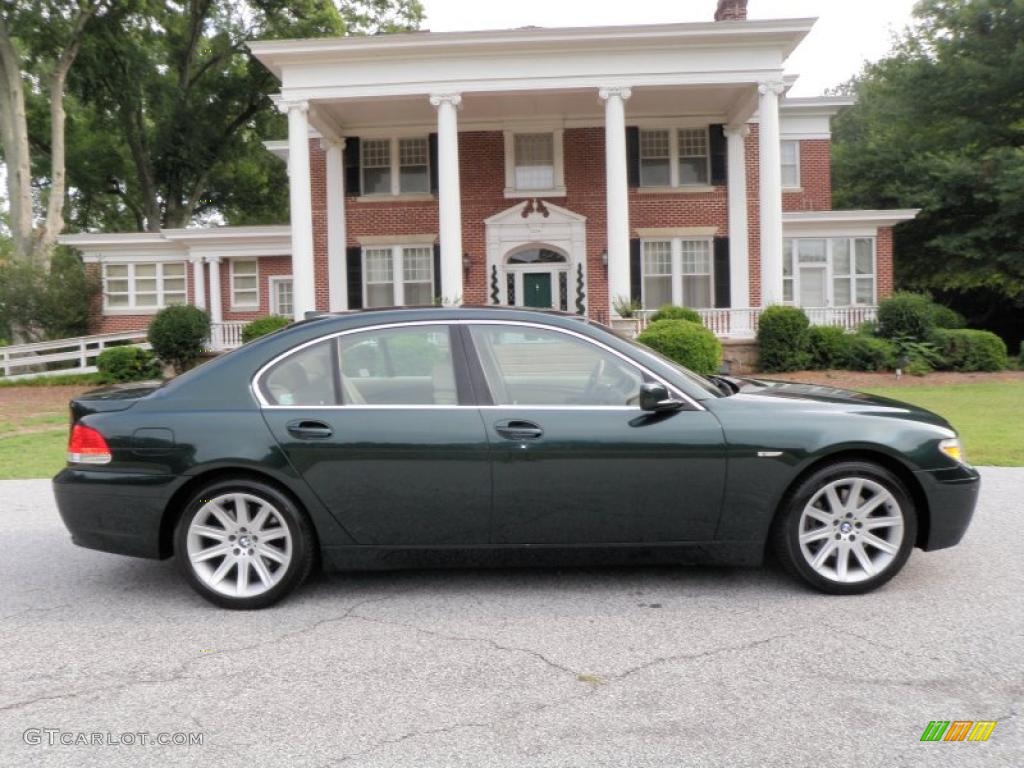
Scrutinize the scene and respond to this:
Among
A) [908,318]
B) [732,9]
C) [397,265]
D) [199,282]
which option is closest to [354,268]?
[397,265]

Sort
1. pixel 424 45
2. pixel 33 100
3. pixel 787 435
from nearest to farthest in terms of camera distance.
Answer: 1. pixel 787 435
2. pixel 424 45
3. pixel 33 100

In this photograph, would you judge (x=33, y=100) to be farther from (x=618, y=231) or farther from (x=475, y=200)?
(x=618, y=231)

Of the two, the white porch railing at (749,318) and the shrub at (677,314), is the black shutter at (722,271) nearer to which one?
the white porch railing at (749,318)

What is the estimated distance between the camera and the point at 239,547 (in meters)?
4.45

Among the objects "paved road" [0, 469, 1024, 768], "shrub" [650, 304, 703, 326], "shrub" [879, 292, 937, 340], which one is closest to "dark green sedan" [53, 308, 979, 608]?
"paved road" [0, 469, 1024, 768]

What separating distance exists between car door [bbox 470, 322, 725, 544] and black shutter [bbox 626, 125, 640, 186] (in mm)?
19663

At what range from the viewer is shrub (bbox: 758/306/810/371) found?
1911cm

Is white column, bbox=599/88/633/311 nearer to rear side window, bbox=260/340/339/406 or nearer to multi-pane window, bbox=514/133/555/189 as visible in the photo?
multi-pane window, bbox=514/133/555/189

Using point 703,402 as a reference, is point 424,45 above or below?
above

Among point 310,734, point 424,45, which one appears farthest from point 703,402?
point 424,45

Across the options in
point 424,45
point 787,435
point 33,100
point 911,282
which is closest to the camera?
point 787,435

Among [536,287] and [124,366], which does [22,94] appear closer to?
[124,366]

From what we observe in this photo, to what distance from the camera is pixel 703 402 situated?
4496mm

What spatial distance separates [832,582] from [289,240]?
22943 millimetres
